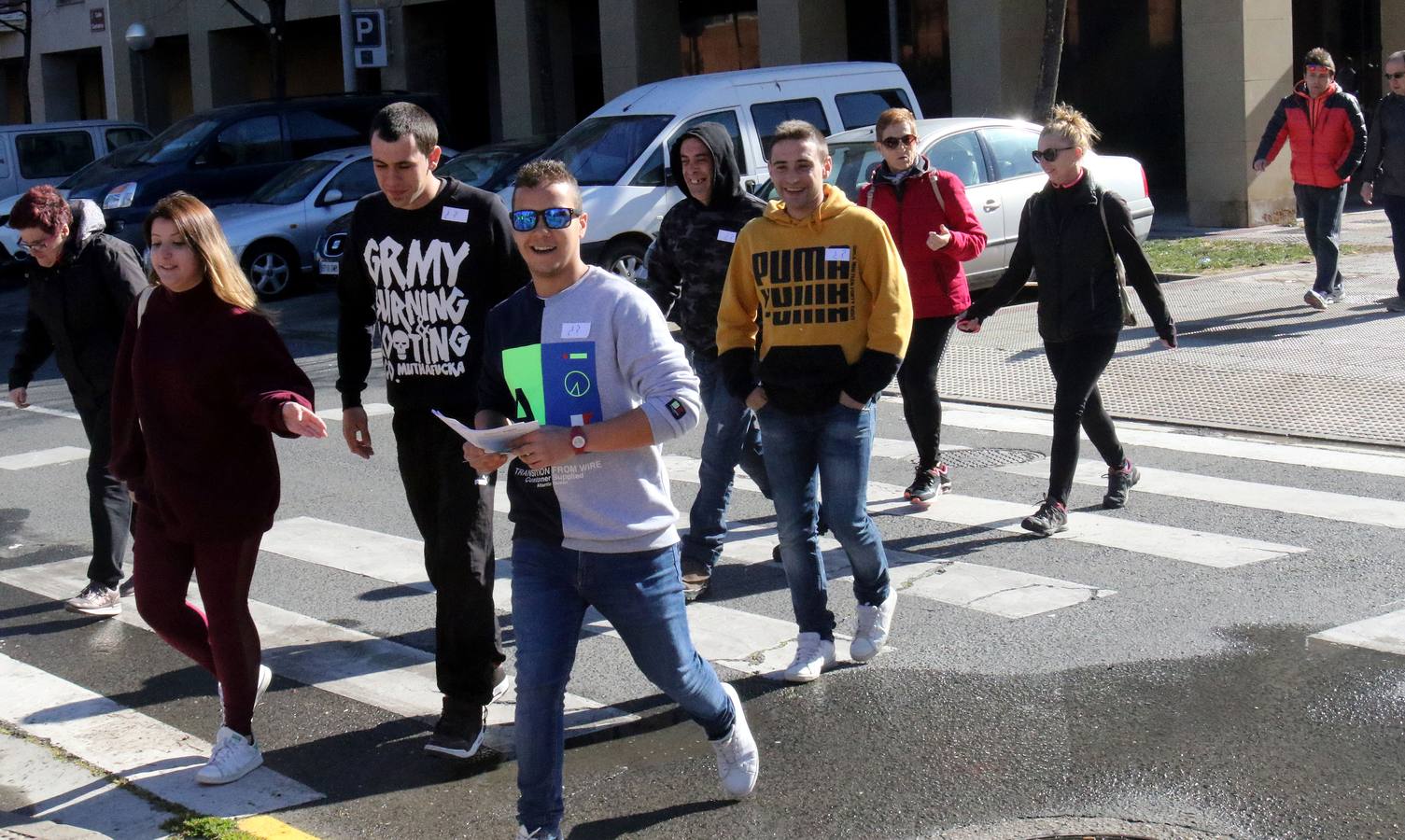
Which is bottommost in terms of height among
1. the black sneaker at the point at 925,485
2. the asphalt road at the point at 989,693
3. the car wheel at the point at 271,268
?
the asphalt road at the point at 989,693

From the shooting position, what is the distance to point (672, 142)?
14.4 m

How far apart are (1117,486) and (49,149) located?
66.2 ft

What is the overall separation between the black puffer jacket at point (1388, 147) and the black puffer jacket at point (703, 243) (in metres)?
7.76

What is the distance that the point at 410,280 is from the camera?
5000 millimetres

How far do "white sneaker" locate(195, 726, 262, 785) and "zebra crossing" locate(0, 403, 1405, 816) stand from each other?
0.04 m

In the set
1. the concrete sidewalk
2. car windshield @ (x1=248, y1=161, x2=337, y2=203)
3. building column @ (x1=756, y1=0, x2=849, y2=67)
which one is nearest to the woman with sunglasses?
the concrete sidewalk

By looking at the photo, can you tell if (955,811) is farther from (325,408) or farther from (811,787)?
(325,408)

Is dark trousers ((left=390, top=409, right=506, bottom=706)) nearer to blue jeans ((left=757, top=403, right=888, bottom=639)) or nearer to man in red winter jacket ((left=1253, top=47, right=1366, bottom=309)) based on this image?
blue jeans ((left=757, top=403, right=888, bottom=639))

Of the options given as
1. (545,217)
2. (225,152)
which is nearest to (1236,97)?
(225,152)

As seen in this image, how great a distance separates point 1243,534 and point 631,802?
11.9 ft

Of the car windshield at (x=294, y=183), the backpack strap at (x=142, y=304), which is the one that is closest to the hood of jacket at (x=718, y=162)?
the backpack strap at (x=142, y=304)

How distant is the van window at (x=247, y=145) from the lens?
2048 cm

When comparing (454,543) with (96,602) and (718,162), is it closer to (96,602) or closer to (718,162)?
(718,162)

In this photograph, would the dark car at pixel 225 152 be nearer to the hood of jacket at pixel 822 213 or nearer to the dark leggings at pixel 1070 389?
the dark leggings at pixel 1070 389
